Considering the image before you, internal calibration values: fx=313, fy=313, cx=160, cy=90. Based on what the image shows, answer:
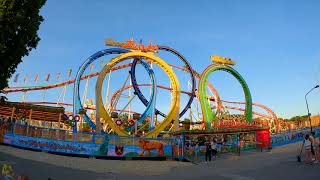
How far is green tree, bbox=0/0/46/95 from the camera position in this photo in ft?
32.5

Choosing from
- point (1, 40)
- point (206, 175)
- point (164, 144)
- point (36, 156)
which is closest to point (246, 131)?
point (164, 144)

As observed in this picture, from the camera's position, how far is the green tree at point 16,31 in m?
9.91

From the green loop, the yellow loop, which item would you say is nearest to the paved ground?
the yellow loop

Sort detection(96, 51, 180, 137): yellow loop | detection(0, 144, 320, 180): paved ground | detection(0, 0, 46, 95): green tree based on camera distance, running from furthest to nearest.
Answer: detection(96, 51, 180, 137): yellow loop
detection(0, 144, 320, 180): paved ground
detection(0, 0, 46, 95): green tree

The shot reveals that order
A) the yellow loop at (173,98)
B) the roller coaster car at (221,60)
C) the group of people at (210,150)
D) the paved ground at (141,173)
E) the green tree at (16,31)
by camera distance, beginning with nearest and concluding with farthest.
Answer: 1. the green tree at (16,31)
2. the paved ground at (141,173)
3. the group of people at (210,150)
4. the yellow loop at (173,98)
5. the roller coaster car at (221,60)

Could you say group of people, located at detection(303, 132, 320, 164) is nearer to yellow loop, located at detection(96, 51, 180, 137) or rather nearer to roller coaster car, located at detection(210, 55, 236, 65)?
yellow loop, located at detection(96, 51, 180, 137)

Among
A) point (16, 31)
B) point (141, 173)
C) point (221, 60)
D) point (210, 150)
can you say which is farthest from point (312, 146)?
point (221, 60)

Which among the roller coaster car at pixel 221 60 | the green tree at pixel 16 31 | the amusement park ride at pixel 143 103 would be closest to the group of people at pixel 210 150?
the amusement park ride at pixel 143 103

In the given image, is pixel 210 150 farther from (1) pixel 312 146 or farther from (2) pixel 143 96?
(2) pixel 143 96

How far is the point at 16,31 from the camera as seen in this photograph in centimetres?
1041

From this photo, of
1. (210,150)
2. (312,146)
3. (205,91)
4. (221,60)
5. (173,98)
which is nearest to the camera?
(312,146)

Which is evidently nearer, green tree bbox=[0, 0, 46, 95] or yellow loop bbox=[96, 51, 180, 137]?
green tree bbox=[0, 0, 46, 95]

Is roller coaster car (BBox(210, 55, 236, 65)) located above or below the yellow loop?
above

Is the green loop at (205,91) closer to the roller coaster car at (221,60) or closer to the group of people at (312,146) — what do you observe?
the roller coaster car at (221,60)
